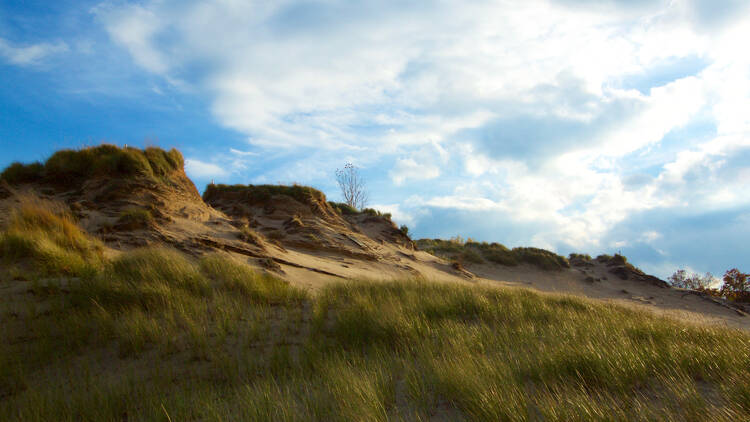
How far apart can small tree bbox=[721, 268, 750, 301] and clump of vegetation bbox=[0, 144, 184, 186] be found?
1025 inches

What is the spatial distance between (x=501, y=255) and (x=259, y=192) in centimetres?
1450

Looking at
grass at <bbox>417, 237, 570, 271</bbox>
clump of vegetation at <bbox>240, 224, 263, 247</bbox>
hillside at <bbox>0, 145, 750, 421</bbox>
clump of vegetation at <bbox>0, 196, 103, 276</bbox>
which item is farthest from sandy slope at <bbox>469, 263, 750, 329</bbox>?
clump of vegetation at <bbox>0, 196, 103, 276</bbox>

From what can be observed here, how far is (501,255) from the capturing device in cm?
2198

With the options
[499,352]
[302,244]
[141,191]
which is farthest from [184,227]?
[499,352]

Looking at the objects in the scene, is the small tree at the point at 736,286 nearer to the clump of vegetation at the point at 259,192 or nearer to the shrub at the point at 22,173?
the clump of vegetation at the point at 259,192

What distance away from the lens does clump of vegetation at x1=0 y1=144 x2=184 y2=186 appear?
10.7 metres

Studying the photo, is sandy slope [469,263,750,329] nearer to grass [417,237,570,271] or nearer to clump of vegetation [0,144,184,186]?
A: grass [417,237,570,271]

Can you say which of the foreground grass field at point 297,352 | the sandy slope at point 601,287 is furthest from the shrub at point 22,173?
the sandy slope at point 601,287

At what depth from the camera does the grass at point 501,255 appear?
2145 cm

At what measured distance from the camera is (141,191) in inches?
416

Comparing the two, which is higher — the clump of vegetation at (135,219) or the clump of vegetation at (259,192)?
the clump of vegetation at (259,192)

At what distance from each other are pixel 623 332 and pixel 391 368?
3170 mm

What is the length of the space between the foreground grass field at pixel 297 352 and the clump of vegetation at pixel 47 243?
0.13 feet

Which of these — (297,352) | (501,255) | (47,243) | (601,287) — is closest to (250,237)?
(47,243)
